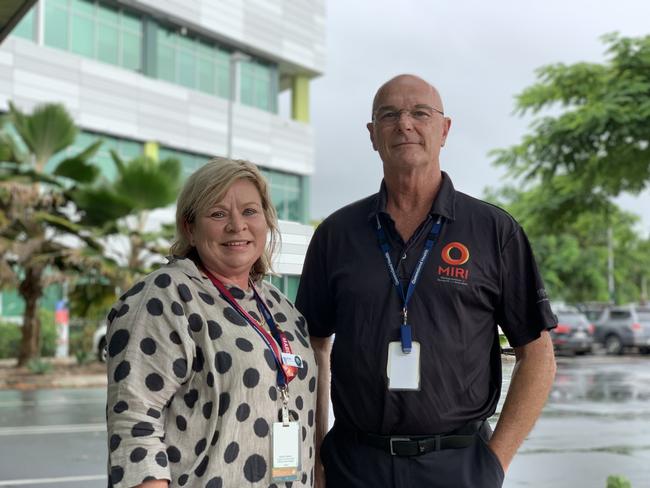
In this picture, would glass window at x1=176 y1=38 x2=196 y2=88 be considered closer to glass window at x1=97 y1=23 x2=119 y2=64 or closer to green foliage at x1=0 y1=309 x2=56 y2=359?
glass window at x1=97 y1=23 x2=119 y2=64

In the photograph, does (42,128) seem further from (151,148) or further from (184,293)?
(184,293)

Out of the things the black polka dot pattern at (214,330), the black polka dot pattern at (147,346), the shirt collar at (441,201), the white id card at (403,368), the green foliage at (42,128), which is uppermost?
the green foliage at (42,128)

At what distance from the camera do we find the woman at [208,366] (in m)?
2.51

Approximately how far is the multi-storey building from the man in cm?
2241

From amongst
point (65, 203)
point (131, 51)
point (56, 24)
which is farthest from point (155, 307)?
point (131, 51)

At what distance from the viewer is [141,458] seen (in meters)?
2.47

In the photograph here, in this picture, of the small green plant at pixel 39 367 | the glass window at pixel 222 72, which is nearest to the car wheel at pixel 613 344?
the glass window at pixel 222 72

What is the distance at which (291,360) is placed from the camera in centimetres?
278

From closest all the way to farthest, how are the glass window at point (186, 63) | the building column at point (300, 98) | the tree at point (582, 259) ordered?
1. the glass window at point (186, 63)
2. the building column at point (300, 98)
3. the tree at point (582, 259)

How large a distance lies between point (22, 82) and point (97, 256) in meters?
11.4

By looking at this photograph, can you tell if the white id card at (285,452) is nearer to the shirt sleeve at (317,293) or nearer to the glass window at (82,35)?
the shirt sleeve at (317,293)

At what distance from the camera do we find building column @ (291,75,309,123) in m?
39.9

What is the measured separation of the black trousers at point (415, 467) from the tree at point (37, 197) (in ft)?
50.8

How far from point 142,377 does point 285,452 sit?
1.62 ft
